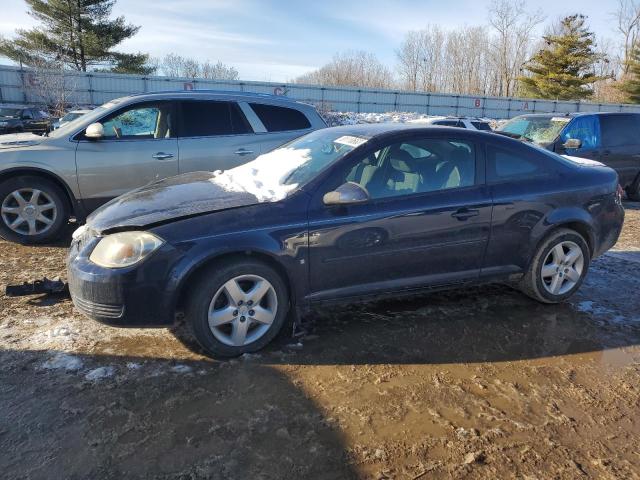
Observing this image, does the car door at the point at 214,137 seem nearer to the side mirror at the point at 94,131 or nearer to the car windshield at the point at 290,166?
the side mirror at the point at 94,131

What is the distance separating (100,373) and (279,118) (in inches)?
179

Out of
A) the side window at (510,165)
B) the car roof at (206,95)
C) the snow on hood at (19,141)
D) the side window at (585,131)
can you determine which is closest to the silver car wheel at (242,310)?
the side window at (510,165)

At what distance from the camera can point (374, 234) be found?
362 cm

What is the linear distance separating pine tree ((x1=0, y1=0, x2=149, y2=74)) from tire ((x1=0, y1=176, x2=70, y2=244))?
33563 mm

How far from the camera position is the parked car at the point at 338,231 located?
10.6 ft

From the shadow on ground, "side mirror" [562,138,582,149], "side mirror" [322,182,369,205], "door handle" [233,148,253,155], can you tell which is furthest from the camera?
"side mirror" [562,138,582,149]

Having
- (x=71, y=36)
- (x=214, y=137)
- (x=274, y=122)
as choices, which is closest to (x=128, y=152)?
(x=214, y=137)

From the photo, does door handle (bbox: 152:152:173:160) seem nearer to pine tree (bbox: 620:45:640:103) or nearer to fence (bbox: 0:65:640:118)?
fence (bbox: 0:65:640:118)

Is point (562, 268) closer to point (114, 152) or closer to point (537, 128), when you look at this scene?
point (114, 152)

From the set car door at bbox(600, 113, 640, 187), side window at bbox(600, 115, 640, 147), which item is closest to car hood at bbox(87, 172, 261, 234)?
car door at bbox(600, 113, 640, 187)

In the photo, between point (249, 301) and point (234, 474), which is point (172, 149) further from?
point (234, 474)

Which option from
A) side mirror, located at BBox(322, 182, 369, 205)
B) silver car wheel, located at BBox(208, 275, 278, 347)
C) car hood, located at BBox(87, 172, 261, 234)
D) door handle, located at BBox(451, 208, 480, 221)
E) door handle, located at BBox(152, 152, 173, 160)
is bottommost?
silver car wheel, located at BBox(208, 275, 278, 347)

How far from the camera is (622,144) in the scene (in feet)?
31.4

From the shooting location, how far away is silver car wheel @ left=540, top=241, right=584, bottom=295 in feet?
14.3
